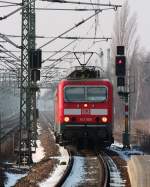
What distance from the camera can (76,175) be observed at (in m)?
17.0

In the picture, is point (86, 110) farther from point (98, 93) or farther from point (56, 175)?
point (56, 175)

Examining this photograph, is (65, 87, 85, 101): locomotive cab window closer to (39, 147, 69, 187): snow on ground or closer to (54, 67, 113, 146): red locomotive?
(54, 67, 113, 146): red locomotive

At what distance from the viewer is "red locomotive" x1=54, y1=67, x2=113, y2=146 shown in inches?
938

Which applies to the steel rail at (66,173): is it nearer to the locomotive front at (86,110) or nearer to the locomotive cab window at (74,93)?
the locomotive front at (86,110)

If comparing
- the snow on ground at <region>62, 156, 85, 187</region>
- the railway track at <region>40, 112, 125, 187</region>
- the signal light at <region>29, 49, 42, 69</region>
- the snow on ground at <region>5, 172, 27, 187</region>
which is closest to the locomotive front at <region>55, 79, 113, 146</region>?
the railway track at <region>40, 112, 125, 187</region>

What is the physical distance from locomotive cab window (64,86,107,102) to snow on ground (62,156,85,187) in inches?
134

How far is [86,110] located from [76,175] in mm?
7014

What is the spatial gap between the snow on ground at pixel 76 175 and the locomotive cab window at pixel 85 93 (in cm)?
340

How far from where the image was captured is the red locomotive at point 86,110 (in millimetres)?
23812

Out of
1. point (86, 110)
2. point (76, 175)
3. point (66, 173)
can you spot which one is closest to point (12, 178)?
point (66, 173)

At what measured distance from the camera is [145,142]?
31797mm

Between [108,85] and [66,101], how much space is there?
1.70 m

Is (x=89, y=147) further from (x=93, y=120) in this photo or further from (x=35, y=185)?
(x=35, y=185)

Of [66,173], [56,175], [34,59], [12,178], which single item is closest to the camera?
[66,173]
